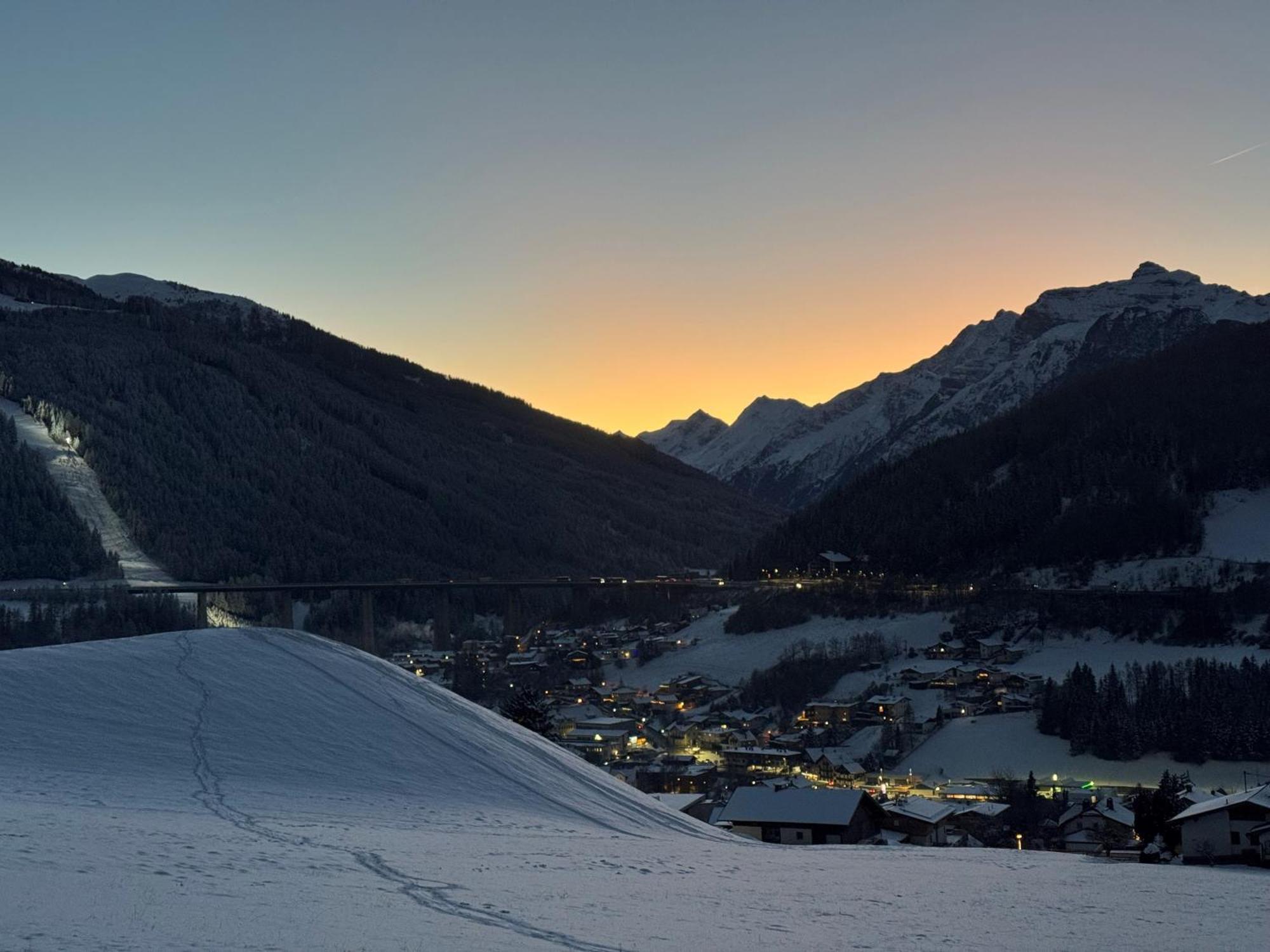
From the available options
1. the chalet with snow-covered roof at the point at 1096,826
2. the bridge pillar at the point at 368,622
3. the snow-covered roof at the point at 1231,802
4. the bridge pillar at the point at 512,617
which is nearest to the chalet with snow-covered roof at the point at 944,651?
the chalet with snow-covered roof at the point at 1096,826

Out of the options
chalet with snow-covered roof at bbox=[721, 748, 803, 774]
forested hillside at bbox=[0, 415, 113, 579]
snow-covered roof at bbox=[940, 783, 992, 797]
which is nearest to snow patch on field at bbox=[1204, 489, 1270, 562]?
chalet with snow-covered roof at bbox=[721, 748, 803, 774]

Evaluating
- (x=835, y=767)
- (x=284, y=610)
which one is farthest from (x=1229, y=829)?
(x=284, y=610)

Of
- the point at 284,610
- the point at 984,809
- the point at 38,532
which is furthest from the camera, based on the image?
→ the point at 38,532

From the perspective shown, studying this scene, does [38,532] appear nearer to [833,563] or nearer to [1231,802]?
[833,563]

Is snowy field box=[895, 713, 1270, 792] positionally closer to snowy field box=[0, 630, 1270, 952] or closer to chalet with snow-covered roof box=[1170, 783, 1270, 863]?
chalet with snow-covered roof box=[1170, 783, 1270, 863]

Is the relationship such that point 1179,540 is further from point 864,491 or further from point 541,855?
point 541,855

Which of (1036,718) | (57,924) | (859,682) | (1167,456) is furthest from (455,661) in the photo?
(57,924)
